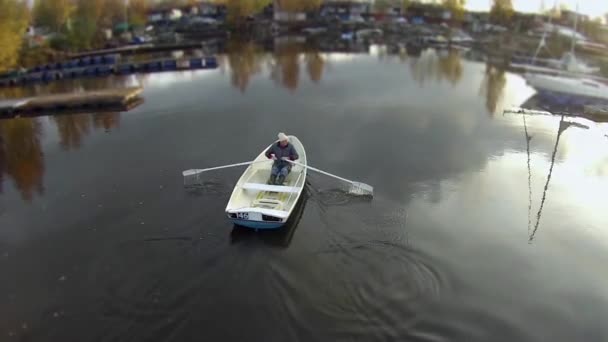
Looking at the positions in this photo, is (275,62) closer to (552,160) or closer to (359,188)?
(552,160)

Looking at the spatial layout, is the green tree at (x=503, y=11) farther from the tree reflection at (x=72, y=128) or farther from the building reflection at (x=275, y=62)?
the tree reflection at (x=72, y=128)

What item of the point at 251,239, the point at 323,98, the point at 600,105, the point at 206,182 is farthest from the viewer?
the point at 323,98

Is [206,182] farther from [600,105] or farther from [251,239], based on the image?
[600,105]

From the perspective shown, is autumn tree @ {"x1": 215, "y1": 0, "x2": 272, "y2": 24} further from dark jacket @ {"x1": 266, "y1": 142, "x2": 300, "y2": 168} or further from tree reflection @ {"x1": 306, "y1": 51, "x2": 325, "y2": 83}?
dark jacket @ {"x1": 266, "y1": 142, "x2": 300, "y2": 168}

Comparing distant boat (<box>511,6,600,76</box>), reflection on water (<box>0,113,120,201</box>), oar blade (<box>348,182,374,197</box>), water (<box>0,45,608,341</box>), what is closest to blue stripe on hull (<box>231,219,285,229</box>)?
water (<box>0,45,608,341</box>)

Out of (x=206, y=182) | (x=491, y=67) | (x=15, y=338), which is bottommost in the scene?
(x=15, y=338)

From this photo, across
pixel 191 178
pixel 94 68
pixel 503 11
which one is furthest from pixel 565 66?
pixel 94 68

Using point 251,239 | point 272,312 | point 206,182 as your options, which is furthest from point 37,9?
point 272,312
